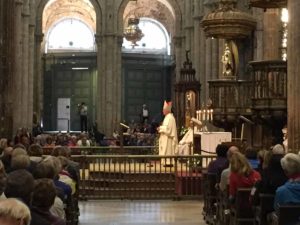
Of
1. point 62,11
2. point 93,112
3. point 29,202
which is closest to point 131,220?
point 29,202

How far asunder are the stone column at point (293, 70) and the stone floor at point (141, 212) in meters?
2.33

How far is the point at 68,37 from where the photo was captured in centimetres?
4516

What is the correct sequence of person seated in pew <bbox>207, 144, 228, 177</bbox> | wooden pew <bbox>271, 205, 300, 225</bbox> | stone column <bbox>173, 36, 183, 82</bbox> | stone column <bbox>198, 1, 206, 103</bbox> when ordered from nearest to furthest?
1. wooden pew <bbox>271, 205, 300, 225</bbox>
2. person seated in pew <bbox>207, 144, 228, 177</bbox>
3. stone column <bbox>198, 1, 206, 103</bbox>
4. stone column <bbox>173, 36, 183, 82</bbox>

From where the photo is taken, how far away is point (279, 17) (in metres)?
22.3

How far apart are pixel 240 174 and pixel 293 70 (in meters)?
3.35

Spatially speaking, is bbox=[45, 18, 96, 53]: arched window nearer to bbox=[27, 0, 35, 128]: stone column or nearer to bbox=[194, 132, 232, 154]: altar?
bbox=[27, 0, 35, 128]: stone column

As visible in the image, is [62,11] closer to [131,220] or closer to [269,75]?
[269,75]

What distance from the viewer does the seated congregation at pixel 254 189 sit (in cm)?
673

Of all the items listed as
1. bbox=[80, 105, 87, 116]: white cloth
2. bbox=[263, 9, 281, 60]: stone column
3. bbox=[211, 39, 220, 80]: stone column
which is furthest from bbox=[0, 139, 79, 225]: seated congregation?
bbox=[80, 105, 87, 116]: white cloth

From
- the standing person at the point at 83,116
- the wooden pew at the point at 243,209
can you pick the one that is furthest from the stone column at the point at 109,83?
the wooden pew at the point at 243,209

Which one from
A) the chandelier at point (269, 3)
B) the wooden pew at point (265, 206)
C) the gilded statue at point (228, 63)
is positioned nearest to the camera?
the wooden pew at point (265, 206)

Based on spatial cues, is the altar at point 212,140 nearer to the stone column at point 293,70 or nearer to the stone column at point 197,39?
the stone column at point 293,70

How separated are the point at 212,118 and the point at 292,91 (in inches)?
385

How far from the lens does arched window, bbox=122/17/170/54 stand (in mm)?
45188
